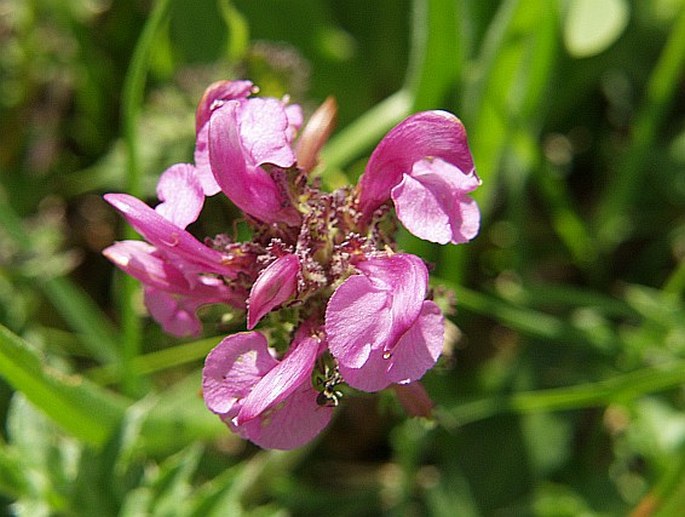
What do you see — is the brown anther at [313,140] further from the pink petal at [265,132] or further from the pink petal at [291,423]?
the pink petal at [291,423]

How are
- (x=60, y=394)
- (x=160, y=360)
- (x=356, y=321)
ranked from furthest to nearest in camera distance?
(x=160, y=360), (x=60, y=394), (x=356, y=321)

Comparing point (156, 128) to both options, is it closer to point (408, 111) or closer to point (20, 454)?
point (408, 111)

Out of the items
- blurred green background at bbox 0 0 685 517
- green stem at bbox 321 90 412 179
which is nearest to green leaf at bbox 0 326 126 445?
blurred green background at bbox 0 0 685 517

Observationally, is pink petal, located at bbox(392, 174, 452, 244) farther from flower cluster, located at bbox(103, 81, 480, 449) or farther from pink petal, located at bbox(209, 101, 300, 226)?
pink petal, located at bbox(209, 101, 300, 226)

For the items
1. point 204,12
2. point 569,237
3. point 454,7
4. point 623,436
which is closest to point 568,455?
point 623,436

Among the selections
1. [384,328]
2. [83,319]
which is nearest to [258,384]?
[384,328]

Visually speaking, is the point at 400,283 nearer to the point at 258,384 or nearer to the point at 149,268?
the point at 258,384

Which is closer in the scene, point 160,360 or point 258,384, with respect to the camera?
point 258,384
